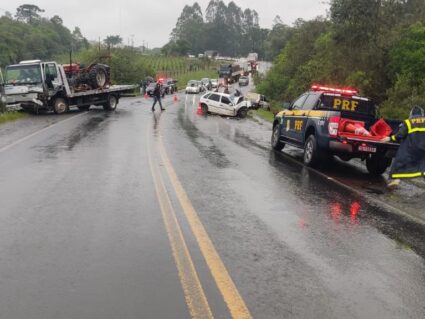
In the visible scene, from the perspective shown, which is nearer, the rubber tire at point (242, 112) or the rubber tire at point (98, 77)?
the rubber tire at point (98, 77)

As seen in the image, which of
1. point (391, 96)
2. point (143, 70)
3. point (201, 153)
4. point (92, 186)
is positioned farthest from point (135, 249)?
point (143, 70)

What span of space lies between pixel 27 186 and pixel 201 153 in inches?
215

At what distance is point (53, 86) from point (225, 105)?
982 centimetres

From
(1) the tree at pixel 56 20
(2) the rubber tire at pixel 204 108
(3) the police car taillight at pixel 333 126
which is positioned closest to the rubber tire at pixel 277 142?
(3) the police car taillight at pixel 333 126

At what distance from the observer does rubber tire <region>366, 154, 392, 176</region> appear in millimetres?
11242

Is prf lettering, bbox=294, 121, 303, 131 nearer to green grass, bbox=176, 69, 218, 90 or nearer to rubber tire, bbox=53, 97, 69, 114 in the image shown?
rubber tire, bbox=53, 97, 69, 114

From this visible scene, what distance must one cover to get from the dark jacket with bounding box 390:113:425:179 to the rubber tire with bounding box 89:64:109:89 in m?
22.2

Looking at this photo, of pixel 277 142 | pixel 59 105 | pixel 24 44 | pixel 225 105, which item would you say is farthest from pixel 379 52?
pixel 24 44

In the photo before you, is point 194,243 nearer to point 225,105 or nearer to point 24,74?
point 24,74

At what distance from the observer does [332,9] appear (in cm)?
3394

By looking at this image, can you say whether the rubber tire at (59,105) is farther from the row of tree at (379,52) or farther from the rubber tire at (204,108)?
the row of tree at (379,52)

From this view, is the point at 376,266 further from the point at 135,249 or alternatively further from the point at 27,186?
the point at 27,186

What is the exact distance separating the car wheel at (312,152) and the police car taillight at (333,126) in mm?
562

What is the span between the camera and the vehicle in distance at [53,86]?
24391 mm
